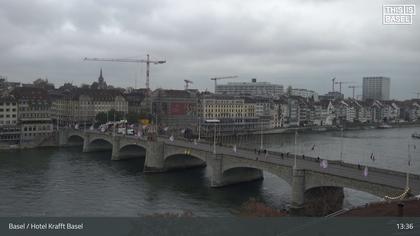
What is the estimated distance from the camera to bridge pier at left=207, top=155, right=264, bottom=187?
149ft

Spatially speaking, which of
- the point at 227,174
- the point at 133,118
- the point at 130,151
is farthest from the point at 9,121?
the point at 227,174

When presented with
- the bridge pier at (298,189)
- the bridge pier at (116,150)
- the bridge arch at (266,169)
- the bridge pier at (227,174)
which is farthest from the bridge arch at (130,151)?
the bridge pier at (298,189)

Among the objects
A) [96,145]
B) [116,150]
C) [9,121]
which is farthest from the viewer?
[9,121]

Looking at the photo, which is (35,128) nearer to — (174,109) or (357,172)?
(174,109)

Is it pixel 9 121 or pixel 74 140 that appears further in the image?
pixel 9 121

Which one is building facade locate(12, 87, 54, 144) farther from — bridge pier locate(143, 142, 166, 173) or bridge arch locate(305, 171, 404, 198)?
bridge arch locate(305, 171, 404, 198)

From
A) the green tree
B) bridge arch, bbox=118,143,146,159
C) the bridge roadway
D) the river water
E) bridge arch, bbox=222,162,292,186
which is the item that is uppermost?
Answer: the green tree

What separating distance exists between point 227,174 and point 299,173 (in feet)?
38.2

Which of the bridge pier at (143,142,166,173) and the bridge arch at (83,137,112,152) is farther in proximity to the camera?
the bridge arch at (83,137,112,152)

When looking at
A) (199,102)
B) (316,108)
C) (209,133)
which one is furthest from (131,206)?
(316,108)

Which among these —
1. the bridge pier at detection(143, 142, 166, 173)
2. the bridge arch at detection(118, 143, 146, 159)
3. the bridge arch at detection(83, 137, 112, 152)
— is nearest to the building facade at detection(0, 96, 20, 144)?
the bridge arch at detection(83, 137, 112, 152)

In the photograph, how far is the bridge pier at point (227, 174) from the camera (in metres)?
45.3

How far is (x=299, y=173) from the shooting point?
35.5 metres

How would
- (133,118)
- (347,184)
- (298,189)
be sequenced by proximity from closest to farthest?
1. (347,184)
2. (298,189)
3. (133,118)
